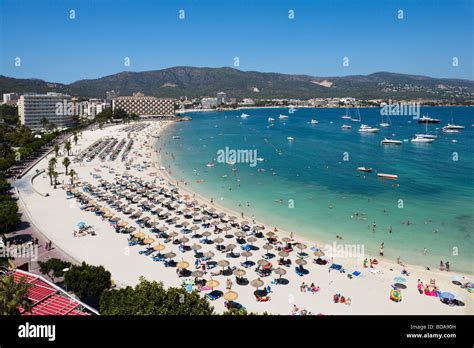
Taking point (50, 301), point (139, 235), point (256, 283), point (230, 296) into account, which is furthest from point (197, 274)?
point (50, 301)

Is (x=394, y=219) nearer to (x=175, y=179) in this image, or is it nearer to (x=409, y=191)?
(x=409, y=191)

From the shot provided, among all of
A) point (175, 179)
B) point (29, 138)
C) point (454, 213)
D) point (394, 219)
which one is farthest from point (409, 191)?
point (29, 138)

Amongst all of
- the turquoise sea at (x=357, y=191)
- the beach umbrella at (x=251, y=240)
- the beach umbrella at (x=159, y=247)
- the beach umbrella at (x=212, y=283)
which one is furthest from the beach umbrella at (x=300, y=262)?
the beach umbrella at (x=159, y=247)

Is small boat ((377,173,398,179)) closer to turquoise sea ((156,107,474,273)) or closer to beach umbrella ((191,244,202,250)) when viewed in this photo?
turquoise sea ((156,107,474,273))

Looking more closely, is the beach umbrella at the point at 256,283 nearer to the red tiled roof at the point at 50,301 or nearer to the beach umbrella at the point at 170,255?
the beach umbrella at the point at 170,255

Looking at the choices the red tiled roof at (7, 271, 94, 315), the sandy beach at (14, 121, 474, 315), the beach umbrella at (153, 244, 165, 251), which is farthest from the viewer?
the beach umbrella at (153, 244, 165, 251)

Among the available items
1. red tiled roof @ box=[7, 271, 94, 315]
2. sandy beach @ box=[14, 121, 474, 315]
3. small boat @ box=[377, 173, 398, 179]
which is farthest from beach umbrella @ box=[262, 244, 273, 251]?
small boat @ box=[377, 173, 398, 179]

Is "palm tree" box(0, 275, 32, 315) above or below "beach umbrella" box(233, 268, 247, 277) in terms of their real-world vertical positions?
above
